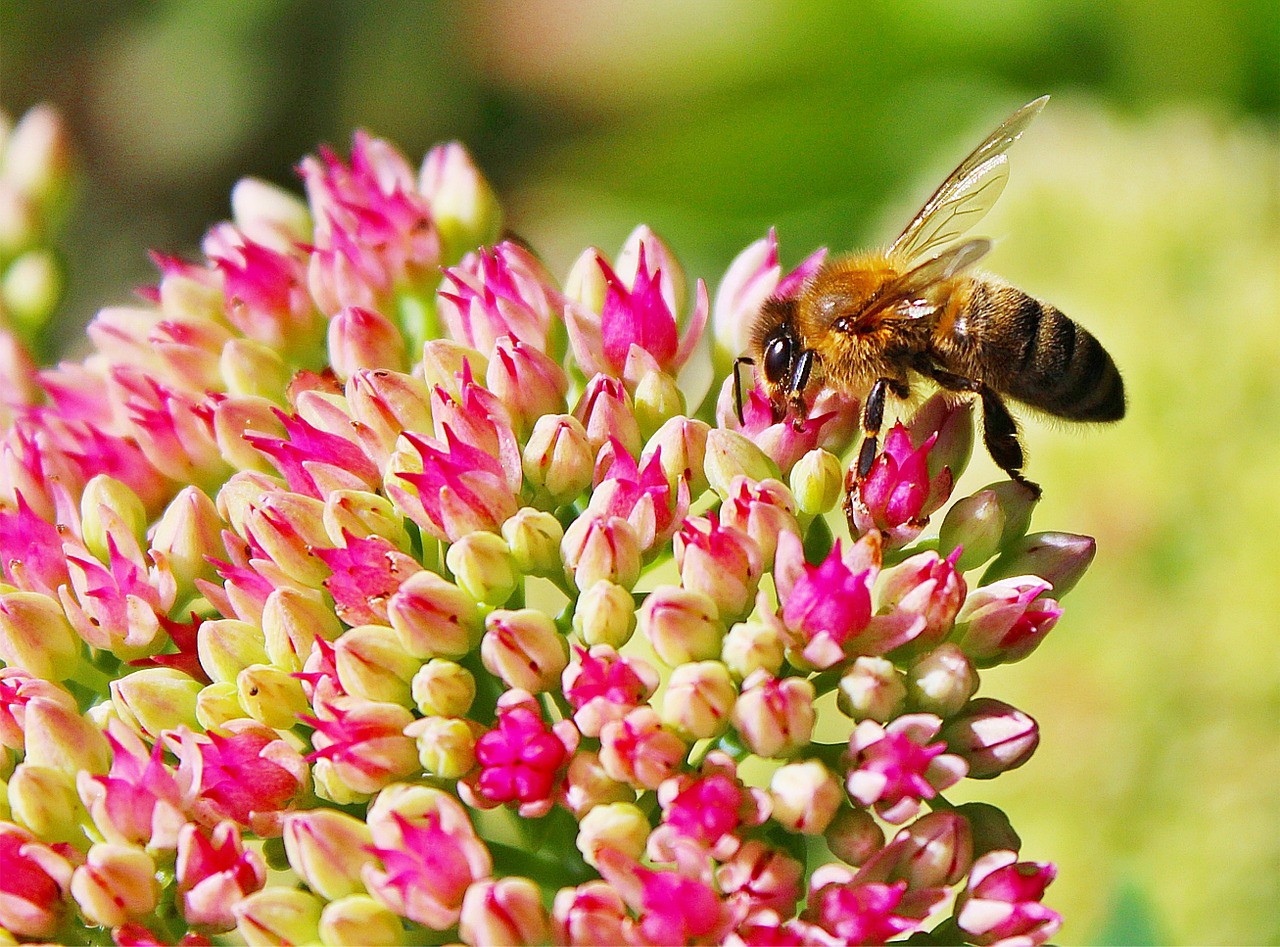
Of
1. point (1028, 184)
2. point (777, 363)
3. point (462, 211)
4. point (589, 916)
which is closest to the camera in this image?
point (589, 916)

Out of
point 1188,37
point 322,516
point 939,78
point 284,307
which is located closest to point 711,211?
point 939,78

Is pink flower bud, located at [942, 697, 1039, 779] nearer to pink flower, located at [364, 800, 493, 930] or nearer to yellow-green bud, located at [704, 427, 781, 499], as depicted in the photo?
yellow-green bud, located at [704, 427, 781, 499]

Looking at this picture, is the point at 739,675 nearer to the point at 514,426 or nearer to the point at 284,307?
the point at 514,426

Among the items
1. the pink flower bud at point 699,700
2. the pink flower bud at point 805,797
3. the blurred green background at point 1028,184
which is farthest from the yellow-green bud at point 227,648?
the blurred green background at point 1028,184

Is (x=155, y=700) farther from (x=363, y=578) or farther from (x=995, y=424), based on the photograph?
(x=995, y=424)

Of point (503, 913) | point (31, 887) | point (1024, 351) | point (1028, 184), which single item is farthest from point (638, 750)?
point (1028, 184)
